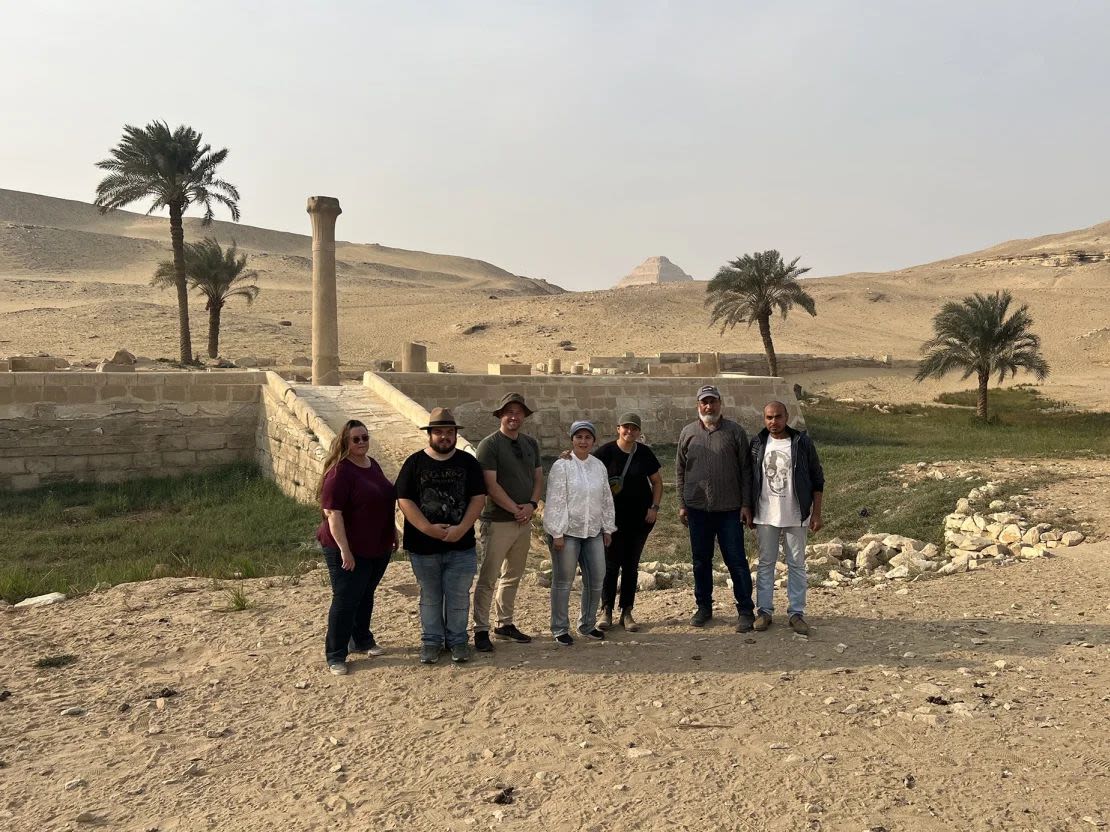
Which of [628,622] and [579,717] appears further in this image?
[628,622]

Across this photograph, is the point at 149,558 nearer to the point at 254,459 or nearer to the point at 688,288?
the point at 254,459

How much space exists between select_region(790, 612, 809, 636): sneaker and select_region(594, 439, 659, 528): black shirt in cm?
112

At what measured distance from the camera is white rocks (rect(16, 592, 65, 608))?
637cm

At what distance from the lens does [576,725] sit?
4.16 metres

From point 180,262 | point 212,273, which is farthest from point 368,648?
point 212,273

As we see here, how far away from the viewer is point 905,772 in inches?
141

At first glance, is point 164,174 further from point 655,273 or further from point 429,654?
point 655,273

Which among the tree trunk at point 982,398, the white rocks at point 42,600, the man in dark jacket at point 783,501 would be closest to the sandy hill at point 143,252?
the tree trunk at point 982,398

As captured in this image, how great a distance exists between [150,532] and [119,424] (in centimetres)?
355

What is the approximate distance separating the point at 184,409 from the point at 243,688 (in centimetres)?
923

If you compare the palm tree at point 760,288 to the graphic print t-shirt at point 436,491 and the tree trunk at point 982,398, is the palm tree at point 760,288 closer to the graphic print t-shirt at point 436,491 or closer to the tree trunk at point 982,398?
the tree trunk at point 982,398

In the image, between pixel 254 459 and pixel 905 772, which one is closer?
pixel 905 772

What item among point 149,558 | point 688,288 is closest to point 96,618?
point 149,558

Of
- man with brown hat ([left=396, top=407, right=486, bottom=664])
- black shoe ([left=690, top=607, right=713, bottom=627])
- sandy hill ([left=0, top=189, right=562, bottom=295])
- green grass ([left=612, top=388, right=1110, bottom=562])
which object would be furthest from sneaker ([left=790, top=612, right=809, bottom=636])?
sandy hill ([left=0, top=189, right=562, bottom=295])
